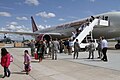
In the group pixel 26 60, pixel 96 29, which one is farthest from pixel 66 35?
pixel 26 60

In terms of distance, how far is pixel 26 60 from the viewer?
10.1 metres

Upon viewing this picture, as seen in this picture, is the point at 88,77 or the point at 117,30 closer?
the point at 88,77

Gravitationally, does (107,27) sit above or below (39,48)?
above

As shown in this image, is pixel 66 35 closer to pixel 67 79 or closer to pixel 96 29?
pixel 96 29

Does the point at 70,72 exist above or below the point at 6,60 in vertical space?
below

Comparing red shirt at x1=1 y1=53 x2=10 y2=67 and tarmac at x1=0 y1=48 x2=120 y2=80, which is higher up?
red shirt at x1=1 y1=53 x2=10 y2=67

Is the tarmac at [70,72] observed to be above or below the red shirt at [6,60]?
below

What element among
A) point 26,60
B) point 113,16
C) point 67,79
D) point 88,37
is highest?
point 113,16

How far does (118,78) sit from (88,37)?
1684cm

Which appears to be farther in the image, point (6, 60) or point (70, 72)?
point (70, 72)

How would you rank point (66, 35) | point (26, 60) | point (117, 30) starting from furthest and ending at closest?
point (66, 35) → point (117, 30) → point (26, 60)

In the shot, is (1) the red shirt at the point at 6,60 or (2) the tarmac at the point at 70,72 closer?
(2) the tarmac at the point at 70,72

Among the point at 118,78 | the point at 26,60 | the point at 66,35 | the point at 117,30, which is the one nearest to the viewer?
the point at 118,78

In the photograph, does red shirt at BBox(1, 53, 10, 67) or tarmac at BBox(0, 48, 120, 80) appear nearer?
tarmac at BBox(0, 48, 120, 80)
